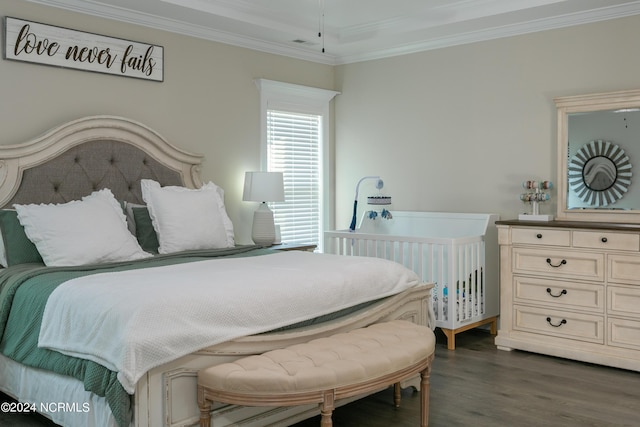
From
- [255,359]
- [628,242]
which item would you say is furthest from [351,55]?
[255,359]

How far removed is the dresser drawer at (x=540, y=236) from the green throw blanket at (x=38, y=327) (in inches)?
95.5

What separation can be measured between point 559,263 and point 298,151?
8.14ft

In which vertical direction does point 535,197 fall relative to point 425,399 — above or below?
above

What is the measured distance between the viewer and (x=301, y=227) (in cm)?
563

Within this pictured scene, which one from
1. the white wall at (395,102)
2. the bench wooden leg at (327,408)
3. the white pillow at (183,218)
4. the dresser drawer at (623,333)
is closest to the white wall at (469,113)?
the white wall at (395,102)

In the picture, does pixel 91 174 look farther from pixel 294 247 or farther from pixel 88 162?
pixel 294 247

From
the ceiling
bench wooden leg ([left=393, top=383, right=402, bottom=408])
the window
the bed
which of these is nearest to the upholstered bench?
the bed

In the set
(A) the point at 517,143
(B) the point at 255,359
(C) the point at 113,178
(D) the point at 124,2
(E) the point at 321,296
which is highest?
(D) the point at 124,2

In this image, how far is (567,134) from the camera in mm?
4398

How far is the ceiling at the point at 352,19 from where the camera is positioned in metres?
4.16

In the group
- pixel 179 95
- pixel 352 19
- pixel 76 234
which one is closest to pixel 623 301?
pixel 352 19

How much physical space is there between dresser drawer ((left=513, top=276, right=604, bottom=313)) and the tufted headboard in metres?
2.51

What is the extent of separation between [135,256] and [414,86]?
114 inches

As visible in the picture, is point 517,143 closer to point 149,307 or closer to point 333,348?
point 333,348
